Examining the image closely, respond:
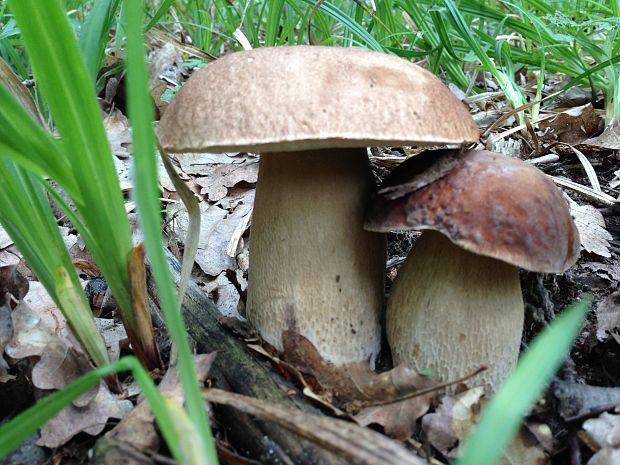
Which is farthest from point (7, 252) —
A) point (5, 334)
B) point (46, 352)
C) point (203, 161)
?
point (203, 161)

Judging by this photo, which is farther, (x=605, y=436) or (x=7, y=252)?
(x=7, y=252)

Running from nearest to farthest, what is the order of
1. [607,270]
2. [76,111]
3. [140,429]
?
[76,111], [140,429], [607,270]

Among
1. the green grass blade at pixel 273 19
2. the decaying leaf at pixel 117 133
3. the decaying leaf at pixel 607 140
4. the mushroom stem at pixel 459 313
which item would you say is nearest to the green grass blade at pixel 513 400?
the mushroom stem at pixel 459 313

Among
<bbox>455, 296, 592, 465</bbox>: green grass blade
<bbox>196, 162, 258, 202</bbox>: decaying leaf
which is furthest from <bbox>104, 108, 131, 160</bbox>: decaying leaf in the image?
<bbox>455, 296, 592, 465</bbox>: green grass blade

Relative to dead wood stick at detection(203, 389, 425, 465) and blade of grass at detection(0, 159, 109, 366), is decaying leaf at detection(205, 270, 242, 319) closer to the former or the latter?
blade of grass at detection(0, 159, 109, 366)

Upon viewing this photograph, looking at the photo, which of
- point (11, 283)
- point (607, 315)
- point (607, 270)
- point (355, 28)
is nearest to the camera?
point (11, 283)

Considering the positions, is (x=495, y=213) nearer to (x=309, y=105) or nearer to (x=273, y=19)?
(x=309, y=105)

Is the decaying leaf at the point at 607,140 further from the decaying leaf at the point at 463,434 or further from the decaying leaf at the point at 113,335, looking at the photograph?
the decaying leaf at the point at 113,335
